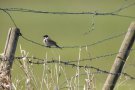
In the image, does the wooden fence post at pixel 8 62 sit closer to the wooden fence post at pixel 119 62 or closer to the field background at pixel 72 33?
the wooden fence post at pixel 119 62

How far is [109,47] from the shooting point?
11.2 metres

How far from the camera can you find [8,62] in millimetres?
3770

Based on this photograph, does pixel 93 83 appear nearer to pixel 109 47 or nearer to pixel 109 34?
pixel 109 47

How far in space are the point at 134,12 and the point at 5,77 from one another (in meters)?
14.0

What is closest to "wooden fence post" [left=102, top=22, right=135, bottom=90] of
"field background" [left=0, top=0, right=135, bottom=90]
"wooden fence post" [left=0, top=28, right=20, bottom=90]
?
"wooden fence post" [left=0, top=28, right=20, bottom=90]

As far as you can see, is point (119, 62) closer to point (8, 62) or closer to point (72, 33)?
point (8, 62)

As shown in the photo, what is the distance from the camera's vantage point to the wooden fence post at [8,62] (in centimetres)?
365

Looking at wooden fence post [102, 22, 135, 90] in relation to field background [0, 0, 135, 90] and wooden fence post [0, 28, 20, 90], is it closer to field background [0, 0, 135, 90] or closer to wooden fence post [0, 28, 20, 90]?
wooden fence post [0, 28, 20, 90]

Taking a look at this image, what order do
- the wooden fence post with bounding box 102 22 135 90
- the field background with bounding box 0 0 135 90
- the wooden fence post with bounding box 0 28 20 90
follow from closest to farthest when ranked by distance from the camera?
1. the wooden fence post with bounding box 0 28 20 90
2. the wooden fence post with bounding box 102 22 135 90
3. the field background with bounding box 0 0 135 90

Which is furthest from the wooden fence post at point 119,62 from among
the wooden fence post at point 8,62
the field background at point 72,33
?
the field background at point 72,33

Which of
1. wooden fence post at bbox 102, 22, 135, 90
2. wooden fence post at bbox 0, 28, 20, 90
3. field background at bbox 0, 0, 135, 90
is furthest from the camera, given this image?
field background at bbox 0, 0, 135, 90

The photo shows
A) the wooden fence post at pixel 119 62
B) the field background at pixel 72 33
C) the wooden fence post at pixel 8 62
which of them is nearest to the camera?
the wooden fence post at pixel 8 62

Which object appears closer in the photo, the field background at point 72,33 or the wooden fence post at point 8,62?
the wooden fence post at point 8,62

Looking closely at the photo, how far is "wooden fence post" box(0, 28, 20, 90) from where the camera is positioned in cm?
365
